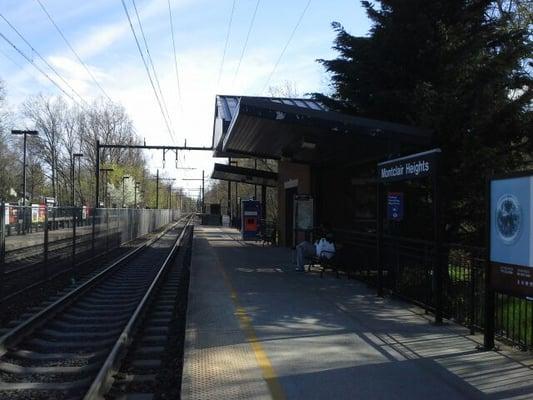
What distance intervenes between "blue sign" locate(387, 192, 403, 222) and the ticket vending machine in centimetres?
2155

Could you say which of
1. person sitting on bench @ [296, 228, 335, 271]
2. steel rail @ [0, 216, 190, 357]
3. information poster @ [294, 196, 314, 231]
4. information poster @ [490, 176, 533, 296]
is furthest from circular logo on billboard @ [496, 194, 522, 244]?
information poster @ [294, 196, 314, 231]

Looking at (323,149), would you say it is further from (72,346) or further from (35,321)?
(72,346)

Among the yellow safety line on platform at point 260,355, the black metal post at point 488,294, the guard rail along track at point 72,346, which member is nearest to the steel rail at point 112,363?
the guard rail along track at point 72,346

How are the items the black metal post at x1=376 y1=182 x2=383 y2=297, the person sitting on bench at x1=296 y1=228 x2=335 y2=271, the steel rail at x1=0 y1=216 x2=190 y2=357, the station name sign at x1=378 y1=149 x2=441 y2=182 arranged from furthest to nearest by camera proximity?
the person sitting on bench at x1=296 y1=228 x2=335 y2=271 → the black metal post at x1=376 y1=182 x2=383 y2=297 → the station name sign at x1=378 y1=149 x2=441 y2=182 → the steel rail at x1=0 y1=216 x2=190 y2=357

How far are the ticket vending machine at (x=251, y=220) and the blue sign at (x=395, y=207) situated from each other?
21.5 meters

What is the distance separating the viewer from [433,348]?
731 cm

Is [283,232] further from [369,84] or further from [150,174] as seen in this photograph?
[150,174]

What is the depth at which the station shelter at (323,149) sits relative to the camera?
12414 mm

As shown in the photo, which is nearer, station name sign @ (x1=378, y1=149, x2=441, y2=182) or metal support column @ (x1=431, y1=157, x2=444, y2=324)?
metal support column @ (x1=431, y1=157, x2=444, y2=324)

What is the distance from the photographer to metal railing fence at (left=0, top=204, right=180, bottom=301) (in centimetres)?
1168

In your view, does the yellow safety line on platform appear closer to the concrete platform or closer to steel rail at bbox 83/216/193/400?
the concrete platform

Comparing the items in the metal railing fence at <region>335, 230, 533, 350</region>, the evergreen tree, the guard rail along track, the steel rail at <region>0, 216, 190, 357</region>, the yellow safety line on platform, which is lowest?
the guard rail along track

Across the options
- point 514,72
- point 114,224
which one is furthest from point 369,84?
point 114,224

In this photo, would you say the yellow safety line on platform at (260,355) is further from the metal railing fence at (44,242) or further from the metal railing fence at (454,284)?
the metal railing fence at (44,242)
